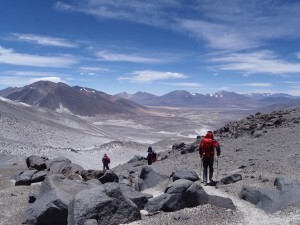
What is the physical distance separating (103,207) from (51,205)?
2.19m

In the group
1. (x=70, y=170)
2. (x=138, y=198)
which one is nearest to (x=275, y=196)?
(x=138, y=198)

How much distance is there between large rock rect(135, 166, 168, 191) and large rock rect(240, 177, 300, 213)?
14.3ft

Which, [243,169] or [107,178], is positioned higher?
[243,169]

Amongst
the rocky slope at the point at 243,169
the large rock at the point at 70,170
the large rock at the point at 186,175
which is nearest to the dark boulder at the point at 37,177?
the rocky slope at the point at 243,169

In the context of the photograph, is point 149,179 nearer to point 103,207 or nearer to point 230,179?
point 230,179

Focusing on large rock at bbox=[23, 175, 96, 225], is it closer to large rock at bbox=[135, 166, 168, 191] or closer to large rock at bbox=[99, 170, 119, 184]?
large rock at bbox=[99, 170, 119, 184]

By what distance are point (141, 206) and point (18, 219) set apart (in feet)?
14.5

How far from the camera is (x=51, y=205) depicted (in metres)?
13.3

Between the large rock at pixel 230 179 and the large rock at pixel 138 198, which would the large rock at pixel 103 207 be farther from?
the large rock at pixel 230 179

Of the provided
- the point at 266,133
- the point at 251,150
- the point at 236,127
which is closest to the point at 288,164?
the point at 251,150

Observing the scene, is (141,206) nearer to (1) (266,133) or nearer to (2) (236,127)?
(1) (266,133)

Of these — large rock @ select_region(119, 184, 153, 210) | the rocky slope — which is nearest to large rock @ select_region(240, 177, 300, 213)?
the rocky slope

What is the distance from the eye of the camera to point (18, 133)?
64875 millimetres

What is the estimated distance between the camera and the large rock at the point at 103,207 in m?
11.9
